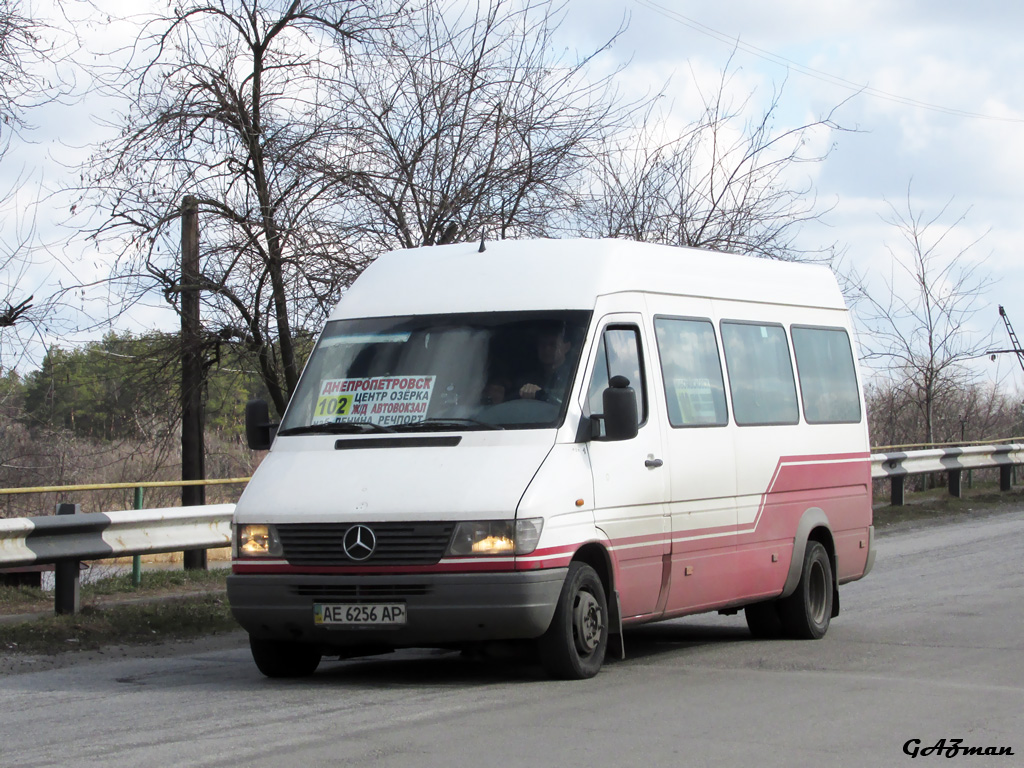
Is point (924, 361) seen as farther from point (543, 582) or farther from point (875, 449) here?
point (543, 582)

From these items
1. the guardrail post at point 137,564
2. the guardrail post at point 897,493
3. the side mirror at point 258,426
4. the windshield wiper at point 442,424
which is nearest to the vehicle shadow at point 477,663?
the windshield wiper at point 442,424

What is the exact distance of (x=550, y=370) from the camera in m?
8.34

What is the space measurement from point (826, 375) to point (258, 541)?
207 inches

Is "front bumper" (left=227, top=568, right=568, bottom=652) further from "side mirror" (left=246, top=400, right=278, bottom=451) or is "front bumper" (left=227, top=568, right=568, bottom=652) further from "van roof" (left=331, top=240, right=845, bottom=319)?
"van roof" (left=331, top=240, right=845, bottom=319)

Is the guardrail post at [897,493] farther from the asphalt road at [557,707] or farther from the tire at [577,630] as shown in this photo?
the tire at [577,630]

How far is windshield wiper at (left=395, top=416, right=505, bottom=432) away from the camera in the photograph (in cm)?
810

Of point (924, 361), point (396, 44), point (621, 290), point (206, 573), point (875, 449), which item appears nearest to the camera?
point (621, 290)

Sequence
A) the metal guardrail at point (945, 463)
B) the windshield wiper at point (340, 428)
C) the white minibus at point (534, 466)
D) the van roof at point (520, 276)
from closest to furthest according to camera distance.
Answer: the white minibus at point (534, 466) → the windshield wiper at point (340, 428) → the van roof at point (520, 276) → the metal guardrail at point (945, 463)

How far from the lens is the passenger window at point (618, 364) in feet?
27.6

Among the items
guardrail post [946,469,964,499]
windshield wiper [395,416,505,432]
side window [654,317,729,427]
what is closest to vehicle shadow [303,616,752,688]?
windshield wiper [395,416,505,432]

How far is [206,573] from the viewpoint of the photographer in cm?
1386

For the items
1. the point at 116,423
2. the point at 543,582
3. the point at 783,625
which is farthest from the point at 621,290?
the point at 116,423

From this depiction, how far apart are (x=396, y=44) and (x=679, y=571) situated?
9.13 m

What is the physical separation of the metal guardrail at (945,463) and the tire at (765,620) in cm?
989
